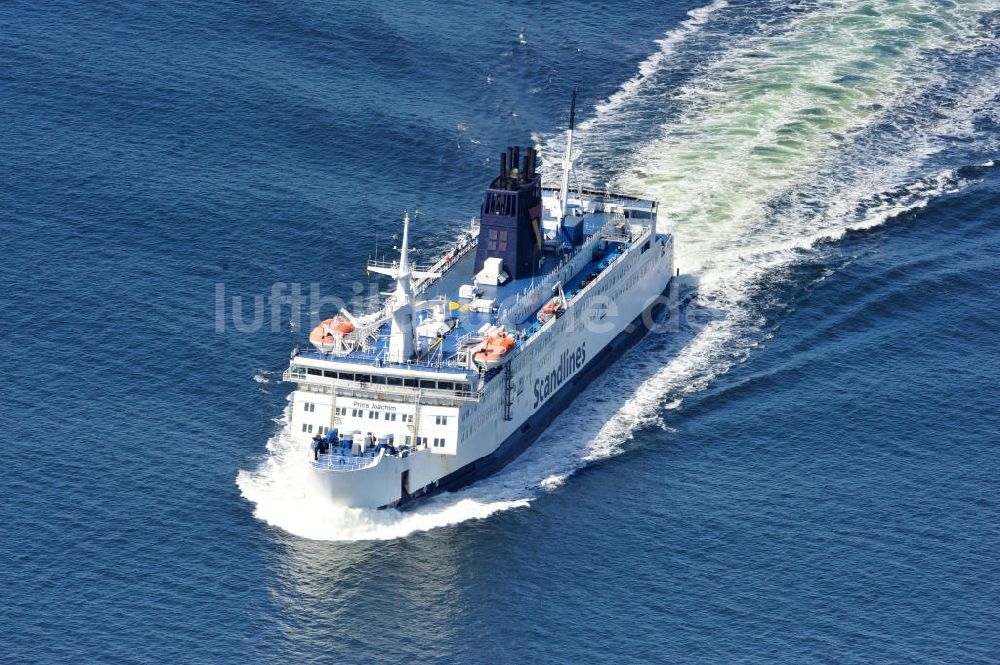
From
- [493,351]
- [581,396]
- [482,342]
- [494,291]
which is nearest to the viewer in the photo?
[493,351]

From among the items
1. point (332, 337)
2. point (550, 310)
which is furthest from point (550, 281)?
point (332, 337)

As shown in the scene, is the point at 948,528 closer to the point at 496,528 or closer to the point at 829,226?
the point at 496,528

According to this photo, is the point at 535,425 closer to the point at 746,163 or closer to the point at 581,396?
the point at 581,396

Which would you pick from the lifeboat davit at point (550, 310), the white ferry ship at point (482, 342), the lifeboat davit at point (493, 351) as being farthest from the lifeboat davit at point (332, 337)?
the lifeboat davit at point (550, 310)

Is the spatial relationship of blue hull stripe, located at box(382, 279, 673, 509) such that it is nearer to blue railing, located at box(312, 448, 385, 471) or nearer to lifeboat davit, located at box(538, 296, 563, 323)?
blue railing, located at box(312, 448, 385, 471)

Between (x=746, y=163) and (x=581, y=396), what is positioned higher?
(x=746, y=163)

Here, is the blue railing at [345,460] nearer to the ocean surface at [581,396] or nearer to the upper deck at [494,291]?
the ocean surface at [581,396]

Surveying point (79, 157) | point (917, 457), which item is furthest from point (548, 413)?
point (79, 157)
